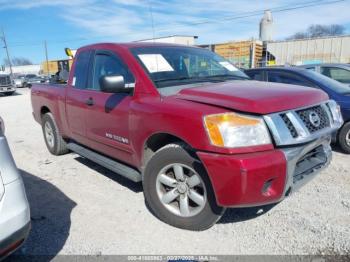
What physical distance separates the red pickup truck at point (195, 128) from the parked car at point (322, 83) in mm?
2196

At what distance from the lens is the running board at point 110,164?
11.2 feet

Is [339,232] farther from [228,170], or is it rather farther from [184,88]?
[184,88]

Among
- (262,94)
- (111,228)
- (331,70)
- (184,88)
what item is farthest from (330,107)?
(331,70)

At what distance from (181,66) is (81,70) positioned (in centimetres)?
162

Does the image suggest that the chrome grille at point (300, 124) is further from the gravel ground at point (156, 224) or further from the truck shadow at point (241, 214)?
the truck shadow at point (241, 214)

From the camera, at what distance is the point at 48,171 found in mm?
4820

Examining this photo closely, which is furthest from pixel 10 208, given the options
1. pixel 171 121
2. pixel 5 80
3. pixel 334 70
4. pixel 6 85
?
pixel 5 80

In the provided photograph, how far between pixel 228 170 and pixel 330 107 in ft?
5.23

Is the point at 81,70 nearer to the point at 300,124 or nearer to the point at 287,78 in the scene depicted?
the point at 300,124

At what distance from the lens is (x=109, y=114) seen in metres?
3.60

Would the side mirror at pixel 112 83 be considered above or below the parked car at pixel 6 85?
above

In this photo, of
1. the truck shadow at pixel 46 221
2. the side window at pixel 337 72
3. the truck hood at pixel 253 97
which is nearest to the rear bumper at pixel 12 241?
the truck shadow at pixel 46 221

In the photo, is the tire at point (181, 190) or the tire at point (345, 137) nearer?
the tire at point (181, 190)

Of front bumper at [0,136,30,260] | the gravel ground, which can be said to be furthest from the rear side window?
front bumper at [0,136,30,260]
